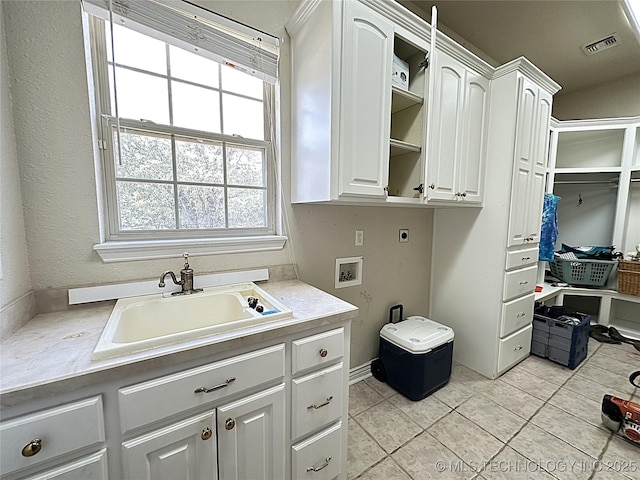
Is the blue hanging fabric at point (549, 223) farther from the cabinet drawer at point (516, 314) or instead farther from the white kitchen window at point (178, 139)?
the white kitchen window at point (178, 139)

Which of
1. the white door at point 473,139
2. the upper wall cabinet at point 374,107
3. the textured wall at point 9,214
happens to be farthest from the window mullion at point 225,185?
the white door at point 473,139

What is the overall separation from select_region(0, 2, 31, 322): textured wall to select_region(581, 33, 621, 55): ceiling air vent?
405 cm

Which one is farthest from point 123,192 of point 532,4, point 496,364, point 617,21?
point 617,21

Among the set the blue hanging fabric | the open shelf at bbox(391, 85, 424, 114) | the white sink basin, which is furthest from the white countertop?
the blue hanging fabric

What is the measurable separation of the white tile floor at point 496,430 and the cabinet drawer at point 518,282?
65 cm

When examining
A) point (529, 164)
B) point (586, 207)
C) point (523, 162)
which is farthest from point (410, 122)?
point (586, 207)

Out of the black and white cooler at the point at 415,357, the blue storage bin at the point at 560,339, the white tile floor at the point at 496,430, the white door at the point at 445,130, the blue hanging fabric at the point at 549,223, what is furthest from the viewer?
the blue hanging fabric at the point at 549,223

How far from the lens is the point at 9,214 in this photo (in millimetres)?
923

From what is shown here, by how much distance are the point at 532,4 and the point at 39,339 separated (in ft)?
11.3

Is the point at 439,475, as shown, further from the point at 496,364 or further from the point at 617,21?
the point at 617,21

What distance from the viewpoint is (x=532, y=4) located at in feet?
6.42

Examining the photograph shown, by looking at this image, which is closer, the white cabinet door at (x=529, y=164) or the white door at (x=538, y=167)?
the white cabinet door at (x=529, y=164)

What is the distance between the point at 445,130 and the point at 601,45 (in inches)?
89.0

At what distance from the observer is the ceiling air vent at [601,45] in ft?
7.58
